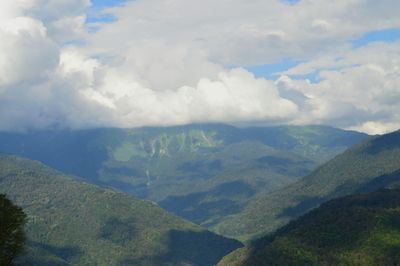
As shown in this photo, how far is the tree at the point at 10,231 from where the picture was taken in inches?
3942

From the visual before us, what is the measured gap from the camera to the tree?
100 m

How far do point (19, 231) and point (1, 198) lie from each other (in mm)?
7070

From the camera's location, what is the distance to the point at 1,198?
340 feet

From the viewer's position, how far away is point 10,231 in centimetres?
10112

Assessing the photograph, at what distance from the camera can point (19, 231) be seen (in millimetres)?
103000

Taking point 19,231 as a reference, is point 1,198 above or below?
above

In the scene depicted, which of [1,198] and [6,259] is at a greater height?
[1,198]

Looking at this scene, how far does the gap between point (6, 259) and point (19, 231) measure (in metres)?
5.78

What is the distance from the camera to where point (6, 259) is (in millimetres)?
99438

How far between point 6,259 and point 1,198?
11524 mm
